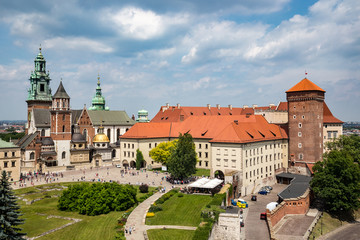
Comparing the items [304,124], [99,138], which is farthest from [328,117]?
[99,138]

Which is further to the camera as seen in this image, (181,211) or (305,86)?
(305,86)

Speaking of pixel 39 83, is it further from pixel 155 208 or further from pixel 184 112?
pixel 155 208

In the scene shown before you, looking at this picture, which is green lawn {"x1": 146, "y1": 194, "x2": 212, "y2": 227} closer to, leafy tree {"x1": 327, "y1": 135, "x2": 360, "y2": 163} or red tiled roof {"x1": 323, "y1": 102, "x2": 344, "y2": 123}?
leafy tree {"x1": 327, "y1": 135, "x2": 360, "y2": 163}

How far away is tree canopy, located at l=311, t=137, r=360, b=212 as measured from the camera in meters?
54.6

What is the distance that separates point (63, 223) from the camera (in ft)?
144

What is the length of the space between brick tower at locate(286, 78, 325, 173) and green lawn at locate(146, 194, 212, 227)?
32.1 m

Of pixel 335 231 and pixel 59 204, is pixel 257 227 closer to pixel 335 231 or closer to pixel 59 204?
pixel 335 231

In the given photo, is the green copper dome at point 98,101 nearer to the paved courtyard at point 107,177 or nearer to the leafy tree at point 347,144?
the paved courtyard at point 107,177

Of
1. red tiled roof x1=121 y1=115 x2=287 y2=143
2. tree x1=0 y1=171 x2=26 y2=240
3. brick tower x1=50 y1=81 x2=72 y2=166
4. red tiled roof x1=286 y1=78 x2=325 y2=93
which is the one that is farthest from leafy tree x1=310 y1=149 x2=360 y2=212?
A: brick tower x1=50 y1=81 x2=72 y2=166

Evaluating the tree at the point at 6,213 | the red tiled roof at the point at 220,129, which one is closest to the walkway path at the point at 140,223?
the tree at the point at 6,213

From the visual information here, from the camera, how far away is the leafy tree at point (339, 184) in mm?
54594

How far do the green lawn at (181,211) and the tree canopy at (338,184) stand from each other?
66.1ft

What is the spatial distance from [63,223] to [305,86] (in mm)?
56467

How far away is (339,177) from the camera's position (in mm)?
56281
